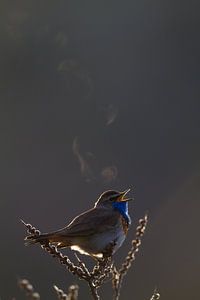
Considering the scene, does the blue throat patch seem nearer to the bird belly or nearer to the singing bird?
the singing bird

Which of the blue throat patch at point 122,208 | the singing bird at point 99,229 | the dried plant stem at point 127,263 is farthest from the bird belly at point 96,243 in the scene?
the dried plant stem at point 127,263

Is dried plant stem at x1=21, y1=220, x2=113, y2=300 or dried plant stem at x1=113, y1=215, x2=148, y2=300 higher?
dried plant stem at x1=21, y1=220, x2=113, y2=300

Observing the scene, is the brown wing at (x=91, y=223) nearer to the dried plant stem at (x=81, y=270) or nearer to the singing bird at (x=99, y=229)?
the singing bird at (x=99, y=229)

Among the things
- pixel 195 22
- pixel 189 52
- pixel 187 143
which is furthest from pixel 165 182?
pixel 195 22

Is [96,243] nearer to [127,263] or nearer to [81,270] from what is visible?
[81,270]

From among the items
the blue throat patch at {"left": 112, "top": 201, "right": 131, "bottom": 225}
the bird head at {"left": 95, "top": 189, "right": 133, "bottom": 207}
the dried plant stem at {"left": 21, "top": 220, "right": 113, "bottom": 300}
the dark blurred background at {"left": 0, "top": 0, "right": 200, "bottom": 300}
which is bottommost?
the dried plant stem at {"left": 21, "top": 220, "right": 113, "bottom": 300}

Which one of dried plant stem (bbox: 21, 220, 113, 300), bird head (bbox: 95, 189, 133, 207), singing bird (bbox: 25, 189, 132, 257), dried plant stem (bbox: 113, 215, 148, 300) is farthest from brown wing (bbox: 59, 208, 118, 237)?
dried plant stem (bbox: 113, 215, 148, 300)

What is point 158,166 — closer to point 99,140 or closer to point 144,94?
point 99,140

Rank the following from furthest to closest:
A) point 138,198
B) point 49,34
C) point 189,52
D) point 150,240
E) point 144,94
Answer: point 49,34 → point 189,52 → point 144,94 → point 138,198 → point 150,240
